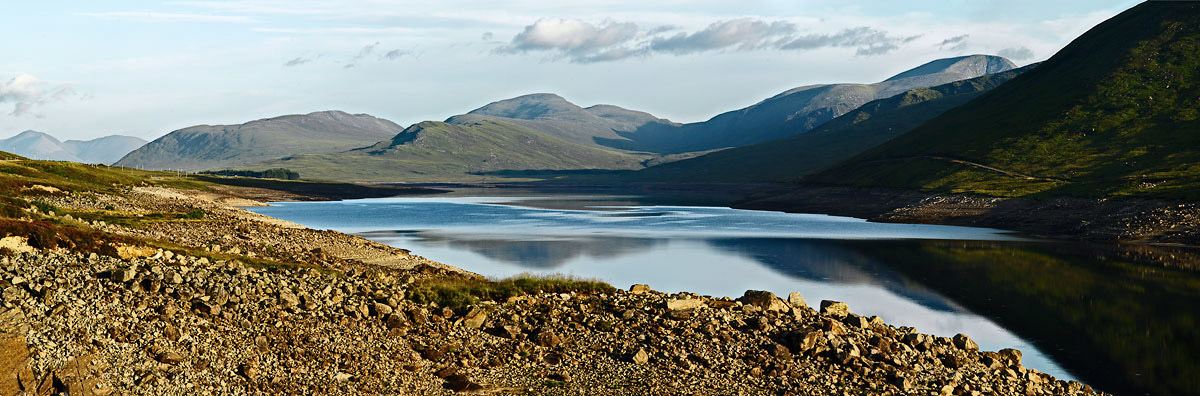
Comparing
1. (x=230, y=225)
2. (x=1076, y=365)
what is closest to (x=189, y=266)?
(x=1076, y=365)

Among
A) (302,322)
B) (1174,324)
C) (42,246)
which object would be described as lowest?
(1174,324)

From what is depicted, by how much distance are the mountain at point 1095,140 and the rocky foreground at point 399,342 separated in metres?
92.2

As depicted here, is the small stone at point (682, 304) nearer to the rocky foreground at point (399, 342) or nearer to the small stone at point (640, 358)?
the rocky foreground at point (399, 342)

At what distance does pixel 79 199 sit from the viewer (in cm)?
8119

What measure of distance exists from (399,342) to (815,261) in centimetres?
5516

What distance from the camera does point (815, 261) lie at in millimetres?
74188

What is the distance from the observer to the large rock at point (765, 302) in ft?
99.3

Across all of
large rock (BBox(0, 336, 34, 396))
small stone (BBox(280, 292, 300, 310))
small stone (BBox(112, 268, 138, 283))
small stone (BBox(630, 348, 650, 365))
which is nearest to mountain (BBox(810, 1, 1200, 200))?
small stone (BBox(630, 348, 650, 365))

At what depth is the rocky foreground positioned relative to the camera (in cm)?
2036

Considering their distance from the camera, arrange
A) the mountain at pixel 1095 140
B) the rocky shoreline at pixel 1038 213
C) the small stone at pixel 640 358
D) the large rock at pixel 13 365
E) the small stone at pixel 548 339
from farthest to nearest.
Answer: the mountain at pixel 1095 140
the rocky shoreline at pixel 1038 213
the small stone at pixel 548 339
the small stone at pixel 640 358
the large rock at pixel 13 365

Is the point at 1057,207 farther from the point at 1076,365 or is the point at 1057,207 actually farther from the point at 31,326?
the point at 31,326

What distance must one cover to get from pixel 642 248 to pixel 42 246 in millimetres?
61400

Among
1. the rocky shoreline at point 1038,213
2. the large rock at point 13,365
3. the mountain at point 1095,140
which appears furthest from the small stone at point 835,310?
the mountain at point 1095,140

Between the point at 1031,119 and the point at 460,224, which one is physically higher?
the point at 1031,119
